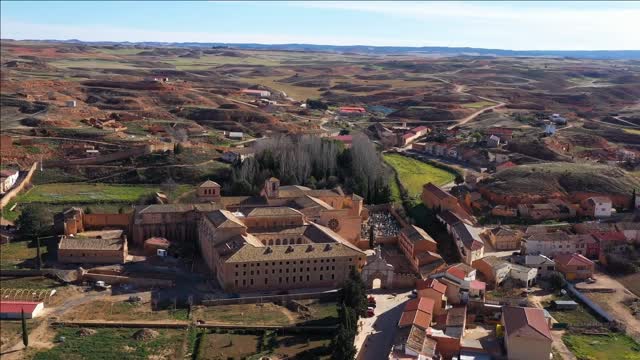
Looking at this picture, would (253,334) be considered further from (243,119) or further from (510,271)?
(243,119)

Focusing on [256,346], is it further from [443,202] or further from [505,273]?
[443,202]

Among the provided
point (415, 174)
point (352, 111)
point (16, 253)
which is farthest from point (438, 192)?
point (352, 111)

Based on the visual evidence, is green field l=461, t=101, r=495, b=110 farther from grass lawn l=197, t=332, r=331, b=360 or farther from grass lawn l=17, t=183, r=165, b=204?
grass lawn l=197, t=332, r=331, b=360

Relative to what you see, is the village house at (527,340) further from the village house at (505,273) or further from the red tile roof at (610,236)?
the red tile roof at (610,236)

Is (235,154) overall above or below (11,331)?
above

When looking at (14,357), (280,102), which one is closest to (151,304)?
(14,357)
